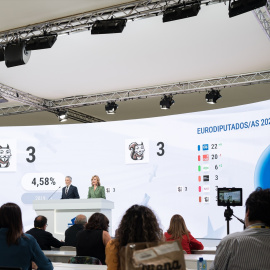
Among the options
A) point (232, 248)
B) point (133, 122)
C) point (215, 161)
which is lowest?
point (232, 248)

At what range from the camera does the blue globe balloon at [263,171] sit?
8699 millimetres

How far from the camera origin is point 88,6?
674cm

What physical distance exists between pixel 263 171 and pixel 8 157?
6.18m

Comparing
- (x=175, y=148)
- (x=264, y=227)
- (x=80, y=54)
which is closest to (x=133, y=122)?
(x=175, y=148)

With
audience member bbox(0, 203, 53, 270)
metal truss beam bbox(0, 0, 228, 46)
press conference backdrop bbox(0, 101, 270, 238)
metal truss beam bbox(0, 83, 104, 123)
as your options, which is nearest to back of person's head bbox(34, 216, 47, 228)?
audience member bbox(0, 203, 53, 270)

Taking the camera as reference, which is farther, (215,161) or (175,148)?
(175,148)

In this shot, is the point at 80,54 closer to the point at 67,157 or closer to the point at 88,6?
the point at 88,6

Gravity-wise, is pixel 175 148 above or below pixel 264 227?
above

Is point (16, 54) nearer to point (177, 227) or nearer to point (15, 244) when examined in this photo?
point (177, 227)

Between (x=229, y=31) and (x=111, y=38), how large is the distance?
1885 mm

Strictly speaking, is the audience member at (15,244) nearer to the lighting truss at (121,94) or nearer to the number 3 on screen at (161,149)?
the lighting truss at (121,94)

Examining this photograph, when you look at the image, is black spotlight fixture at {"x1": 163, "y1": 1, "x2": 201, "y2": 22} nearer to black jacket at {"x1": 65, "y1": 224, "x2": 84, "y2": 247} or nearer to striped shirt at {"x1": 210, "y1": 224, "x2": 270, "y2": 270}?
black jacket at {"x1": 65, "y1": 224, "x2": 84, "y2": 247}

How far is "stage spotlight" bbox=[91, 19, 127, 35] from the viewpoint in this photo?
6.36 metres

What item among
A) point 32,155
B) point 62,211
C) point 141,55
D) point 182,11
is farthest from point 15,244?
point 32,155
